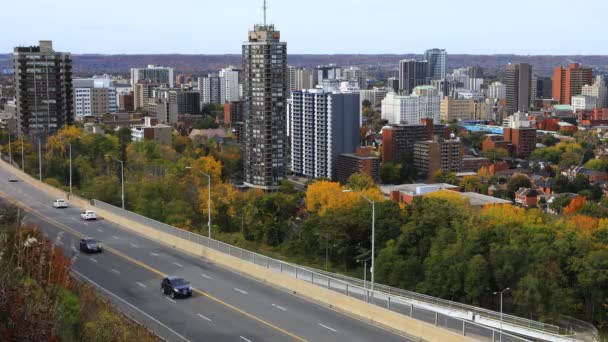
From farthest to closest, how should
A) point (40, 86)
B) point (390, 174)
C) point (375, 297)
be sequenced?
point (390, 174) < point (40, 86) < point (375, 297)

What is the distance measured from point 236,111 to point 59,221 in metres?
138

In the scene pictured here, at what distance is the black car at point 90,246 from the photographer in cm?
3559

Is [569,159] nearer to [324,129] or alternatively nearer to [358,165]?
[358,165]

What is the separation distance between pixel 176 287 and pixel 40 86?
7464cm

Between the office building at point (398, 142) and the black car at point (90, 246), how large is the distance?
295ft

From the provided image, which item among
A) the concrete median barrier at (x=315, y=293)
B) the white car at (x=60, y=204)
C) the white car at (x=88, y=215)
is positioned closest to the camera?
the concrete median barrier at (x=315, y=293)

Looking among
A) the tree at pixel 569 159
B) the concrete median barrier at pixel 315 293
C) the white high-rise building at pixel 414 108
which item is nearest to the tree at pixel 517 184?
the tree at pixel 569 159

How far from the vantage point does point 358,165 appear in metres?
110

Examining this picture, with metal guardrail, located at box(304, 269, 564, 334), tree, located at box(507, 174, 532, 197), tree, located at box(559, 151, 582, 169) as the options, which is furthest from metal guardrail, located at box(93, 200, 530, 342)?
tree, located at box(559, 151, 582, 169)

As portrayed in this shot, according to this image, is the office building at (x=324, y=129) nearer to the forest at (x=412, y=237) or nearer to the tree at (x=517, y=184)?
the tree at (x=517, y=184)

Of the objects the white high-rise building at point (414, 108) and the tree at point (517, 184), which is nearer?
the tree at point (517, 184)

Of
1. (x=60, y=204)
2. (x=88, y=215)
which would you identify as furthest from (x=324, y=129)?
(x=88, y=215)

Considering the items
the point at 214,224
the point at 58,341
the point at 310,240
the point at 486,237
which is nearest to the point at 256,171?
the point at 214,224

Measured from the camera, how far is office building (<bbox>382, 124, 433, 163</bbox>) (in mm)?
124750
